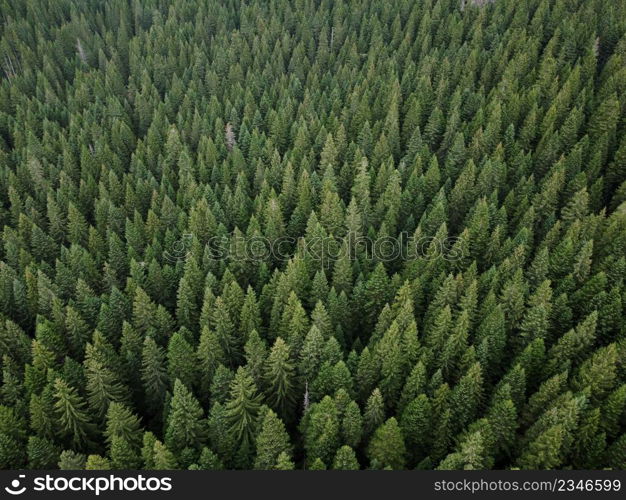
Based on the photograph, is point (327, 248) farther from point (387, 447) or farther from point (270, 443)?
point (270, 443)

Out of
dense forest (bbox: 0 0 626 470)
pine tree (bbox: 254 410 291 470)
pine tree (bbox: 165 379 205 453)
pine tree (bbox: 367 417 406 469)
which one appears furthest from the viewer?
dense forest (bbox: 0 0 626 470)

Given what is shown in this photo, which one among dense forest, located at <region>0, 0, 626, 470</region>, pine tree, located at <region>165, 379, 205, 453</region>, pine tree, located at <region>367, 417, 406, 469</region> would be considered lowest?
pine tree, located at <region>367, 417, 406, 469</region>

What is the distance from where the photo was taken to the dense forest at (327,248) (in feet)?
122

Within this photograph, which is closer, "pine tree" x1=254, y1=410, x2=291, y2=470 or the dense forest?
"pine tree" x1=254, y1=410, x2=291, y2=470

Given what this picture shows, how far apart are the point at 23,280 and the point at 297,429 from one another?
33.0 meters

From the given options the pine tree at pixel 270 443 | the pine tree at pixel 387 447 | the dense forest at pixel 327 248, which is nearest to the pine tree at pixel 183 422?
the dense forest at pixel 327 248

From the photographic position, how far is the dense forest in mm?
37188

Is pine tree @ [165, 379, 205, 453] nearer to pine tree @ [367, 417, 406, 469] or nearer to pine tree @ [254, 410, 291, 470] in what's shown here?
pine tree @ [254, 410, 291, 470]

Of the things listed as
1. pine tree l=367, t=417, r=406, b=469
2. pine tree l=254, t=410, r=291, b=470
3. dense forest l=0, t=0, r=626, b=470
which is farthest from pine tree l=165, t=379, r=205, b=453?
pine tree l=367, t=417, r=406, b=469

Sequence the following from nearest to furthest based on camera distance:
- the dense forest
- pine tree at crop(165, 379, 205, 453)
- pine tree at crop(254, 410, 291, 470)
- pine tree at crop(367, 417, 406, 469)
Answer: pine tree at crop(254, 410, 291, 470) < pine tree at crop(367, 417, 406, 469) < pine tree at crop(165, 379, 205, 453) < the dense forest

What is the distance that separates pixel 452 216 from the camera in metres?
62.5

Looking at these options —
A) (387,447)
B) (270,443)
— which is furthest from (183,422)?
(387,447)

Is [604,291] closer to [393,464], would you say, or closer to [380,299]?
[380,299]

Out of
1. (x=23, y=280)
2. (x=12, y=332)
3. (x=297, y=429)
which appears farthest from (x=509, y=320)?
(x=23, y=280)
